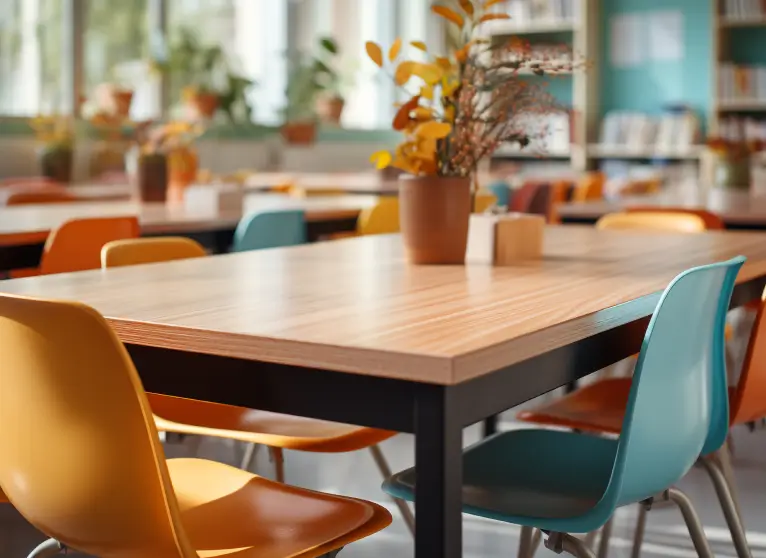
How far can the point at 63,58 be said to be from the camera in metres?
6.73

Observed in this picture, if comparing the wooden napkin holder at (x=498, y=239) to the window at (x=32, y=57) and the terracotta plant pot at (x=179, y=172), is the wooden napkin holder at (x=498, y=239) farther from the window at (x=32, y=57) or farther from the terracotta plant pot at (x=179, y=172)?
the window at (x=32, y=57)

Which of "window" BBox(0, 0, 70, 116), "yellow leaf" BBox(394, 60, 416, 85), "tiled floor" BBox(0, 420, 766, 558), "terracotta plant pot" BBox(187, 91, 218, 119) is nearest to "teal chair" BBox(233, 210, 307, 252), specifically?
"tiled floor" BBox(0, 420, 766, 558)

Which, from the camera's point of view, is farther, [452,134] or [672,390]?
[452,134]

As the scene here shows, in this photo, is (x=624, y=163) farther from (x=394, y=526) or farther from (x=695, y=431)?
(x=695, y=431)

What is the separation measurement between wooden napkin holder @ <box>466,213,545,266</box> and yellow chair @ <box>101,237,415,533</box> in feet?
1.44

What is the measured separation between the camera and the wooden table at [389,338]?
1.28 m

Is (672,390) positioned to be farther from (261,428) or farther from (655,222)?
(655,222)

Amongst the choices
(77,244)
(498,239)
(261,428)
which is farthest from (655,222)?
(261,428)

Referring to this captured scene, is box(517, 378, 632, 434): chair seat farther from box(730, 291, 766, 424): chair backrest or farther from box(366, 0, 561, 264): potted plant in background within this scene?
box(366, 0, 561, 264): potted plant in background

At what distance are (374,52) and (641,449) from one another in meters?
0.97

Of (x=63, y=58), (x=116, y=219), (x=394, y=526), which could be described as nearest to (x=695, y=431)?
(x=394, y=526)

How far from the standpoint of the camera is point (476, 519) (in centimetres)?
297

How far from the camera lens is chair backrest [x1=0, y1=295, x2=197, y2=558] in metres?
1.28

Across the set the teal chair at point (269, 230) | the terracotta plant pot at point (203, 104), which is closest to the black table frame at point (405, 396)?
the teal chair at point (269, 230)
